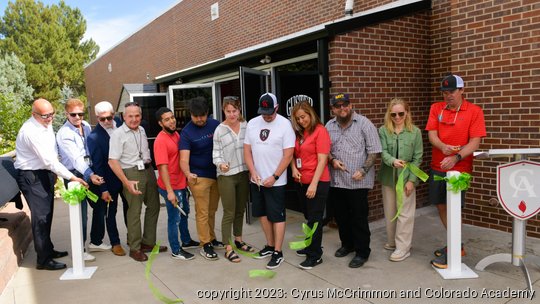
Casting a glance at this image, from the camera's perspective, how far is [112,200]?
4.64 meters

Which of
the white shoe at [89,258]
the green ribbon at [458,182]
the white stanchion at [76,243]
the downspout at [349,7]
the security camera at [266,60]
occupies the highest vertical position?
the downspout at [349,7]

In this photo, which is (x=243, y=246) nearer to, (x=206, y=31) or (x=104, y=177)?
(x=104, y=177)

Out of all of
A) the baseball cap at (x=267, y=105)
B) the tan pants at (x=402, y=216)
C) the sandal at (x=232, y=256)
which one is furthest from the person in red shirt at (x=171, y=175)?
the tan pants at (x=402, y=216)

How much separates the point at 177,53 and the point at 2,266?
12252 mm

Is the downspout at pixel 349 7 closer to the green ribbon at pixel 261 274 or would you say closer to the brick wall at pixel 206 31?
the brick wall at pixel 206 31

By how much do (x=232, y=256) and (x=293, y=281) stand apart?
843 mm

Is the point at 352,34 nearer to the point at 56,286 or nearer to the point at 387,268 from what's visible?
the point at 387,268

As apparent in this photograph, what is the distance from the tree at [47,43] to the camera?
29.7m

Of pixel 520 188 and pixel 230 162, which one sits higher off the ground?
pixel 230 162

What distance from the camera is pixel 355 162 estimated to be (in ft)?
13.0

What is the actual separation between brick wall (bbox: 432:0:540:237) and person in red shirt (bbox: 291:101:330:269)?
86.0 inches

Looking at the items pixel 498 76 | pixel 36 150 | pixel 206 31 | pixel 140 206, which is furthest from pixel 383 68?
pixel 206 31

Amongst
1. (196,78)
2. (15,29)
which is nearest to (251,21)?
(196,78)

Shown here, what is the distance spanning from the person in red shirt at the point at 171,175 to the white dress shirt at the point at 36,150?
3.14 feet
